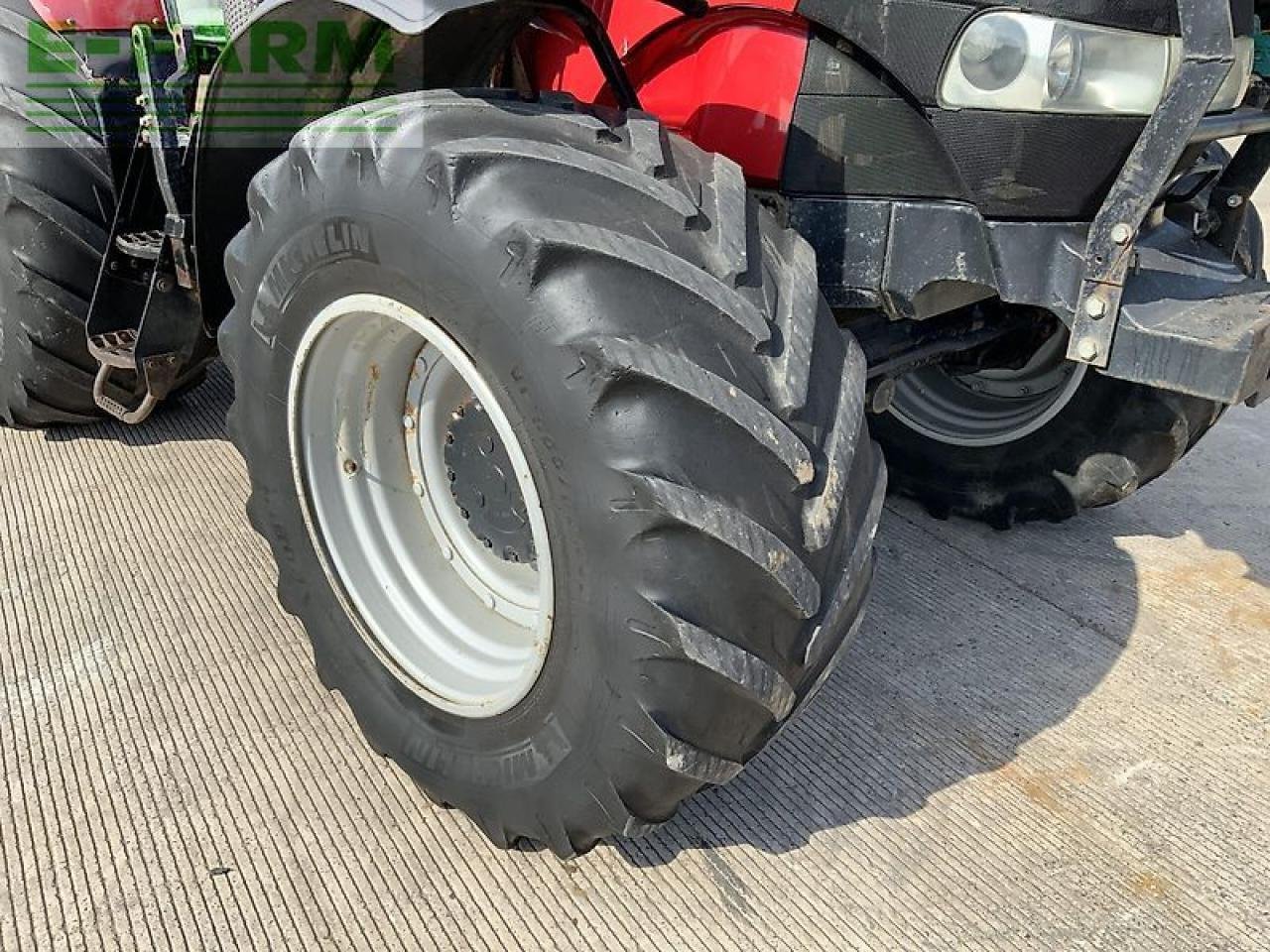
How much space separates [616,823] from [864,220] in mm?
988

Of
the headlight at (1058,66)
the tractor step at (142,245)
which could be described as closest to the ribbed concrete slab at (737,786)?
the tractor step at (142,245)

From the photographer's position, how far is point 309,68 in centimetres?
190

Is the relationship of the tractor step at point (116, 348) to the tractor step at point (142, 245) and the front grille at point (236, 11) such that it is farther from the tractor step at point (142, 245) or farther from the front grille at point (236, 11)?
the front grille at point (236, 11)

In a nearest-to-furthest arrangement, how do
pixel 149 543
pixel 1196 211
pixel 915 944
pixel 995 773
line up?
pixel 915 944, pixel 995 773, pixel 1196 211, pixel 149 543

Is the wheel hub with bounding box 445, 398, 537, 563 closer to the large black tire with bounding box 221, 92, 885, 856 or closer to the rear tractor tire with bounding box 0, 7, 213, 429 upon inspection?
the large black tire with bounding box 221, 92, 885, 856

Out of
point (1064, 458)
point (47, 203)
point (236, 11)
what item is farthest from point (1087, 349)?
point (47, 203)

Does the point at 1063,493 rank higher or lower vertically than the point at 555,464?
lower

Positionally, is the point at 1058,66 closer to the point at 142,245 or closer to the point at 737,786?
the point at 737,786

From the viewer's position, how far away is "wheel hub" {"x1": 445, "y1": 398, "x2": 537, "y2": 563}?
5.90ft

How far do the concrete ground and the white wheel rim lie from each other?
0.26 metres

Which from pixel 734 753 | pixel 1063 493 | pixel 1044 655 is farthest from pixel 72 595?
pixel 1063 493

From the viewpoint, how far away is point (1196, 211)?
2.09 meters

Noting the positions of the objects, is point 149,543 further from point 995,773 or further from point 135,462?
point 995,773

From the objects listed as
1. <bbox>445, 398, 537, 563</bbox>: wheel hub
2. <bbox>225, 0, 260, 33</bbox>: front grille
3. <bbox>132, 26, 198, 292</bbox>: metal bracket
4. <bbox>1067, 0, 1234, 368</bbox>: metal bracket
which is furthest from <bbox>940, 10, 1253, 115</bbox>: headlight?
<bbox>132, 26, 198, 292</bbox>: metal bracket
